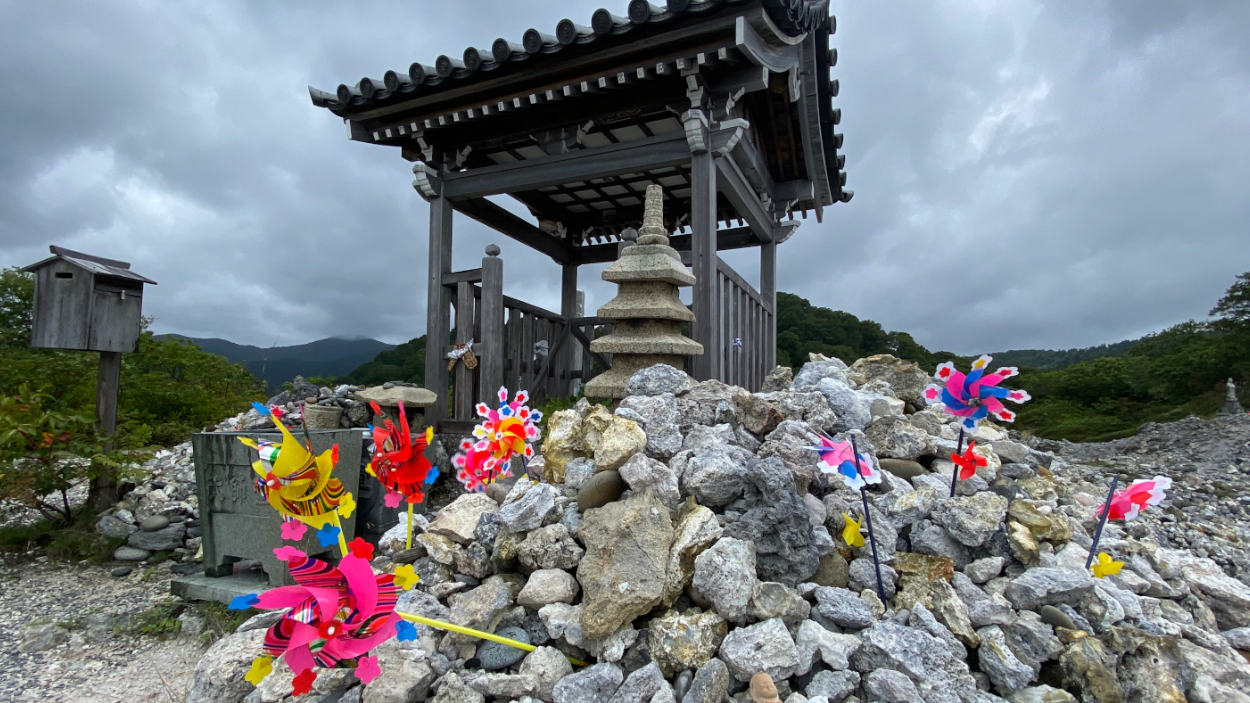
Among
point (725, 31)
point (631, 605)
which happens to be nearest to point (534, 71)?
point (725, 31)

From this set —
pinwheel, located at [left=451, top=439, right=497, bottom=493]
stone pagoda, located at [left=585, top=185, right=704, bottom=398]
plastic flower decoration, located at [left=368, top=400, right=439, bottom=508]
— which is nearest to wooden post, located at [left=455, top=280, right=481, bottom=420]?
stone pagoda, located at [left=585, top=185, right=704, bottom=398]

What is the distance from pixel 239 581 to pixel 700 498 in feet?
10.3

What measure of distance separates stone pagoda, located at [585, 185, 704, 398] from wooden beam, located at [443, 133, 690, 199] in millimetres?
1027

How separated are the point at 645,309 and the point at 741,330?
2.31 metres

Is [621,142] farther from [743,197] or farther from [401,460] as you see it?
[401,460]

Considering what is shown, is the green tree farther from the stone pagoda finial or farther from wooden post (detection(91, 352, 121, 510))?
wooden post (detection(91, 352, 121, 510))

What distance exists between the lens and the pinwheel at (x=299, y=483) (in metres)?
1.59

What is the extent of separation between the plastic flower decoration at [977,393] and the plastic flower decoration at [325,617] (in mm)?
2154

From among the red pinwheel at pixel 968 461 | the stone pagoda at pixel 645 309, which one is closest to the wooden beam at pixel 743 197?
the stone pagoda at pixel 645 309

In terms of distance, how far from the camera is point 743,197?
6.09 m

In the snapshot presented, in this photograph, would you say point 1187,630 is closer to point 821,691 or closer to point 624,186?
point 821,691

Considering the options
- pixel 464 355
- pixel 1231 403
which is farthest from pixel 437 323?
pixel 1231 403

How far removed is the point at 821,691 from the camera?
1656 millimetres

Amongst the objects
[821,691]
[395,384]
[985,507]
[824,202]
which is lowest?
[821,691]
